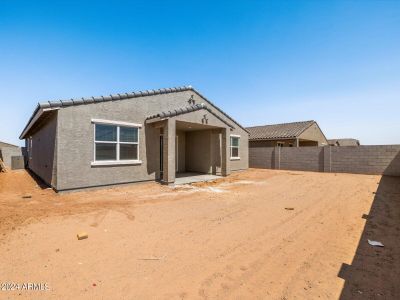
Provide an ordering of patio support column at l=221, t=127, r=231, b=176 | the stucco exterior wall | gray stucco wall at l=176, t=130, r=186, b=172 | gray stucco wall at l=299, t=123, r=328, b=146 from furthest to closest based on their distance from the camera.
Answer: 1. gray stucco wall at l=299, t=123, r=328, b=146
2. the stucco exterior wall
3. gray stucco wall at l=176, t=130, r=186, b=172
4. patio support column at l=221, t=127, r=231, b=176

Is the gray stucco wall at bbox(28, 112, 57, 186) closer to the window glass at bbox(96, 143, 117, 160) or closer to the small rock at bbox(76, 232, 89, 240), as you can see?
the window glass at bbox(96, 143, 117, 160)

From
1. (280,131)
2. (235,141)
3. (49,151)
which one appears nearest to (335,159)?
(235,141)

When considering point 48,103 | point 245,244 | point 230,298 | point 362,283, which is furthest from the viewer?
point 48,103

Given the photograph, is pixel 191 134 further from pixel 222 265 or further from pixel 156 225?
pixel 222 265

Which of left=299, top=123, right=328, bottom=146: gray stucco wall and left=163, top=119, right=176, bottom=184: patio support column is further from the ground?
left=299, top=123, right=328, bottom=146: gray stucco wall

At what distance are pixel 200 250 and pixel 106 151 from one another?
740cm

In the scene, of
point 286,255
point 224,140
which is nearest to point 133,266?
point 286,255

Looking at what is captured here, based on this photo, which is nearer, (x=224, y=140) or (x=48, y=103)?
(x=48, y=103)

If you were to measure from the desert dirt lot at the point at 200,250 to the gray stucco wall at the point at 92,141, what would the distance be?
1599 mm

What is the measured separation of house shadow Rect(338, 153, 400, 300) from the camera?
2.84 meters

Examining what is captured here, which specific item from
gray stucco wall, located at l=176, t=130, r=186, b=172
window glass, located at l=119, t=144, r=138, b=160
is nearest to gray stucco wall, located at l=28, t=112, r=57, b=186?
window glass, located at l=119, t=144, r=138, b=160

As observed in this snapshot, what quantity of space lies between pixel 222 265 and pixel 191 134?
43.8ft

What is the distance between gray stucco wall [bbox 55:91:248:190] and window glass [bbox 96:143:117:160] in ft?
1.02

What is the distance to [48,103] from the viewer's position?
27.2ft
